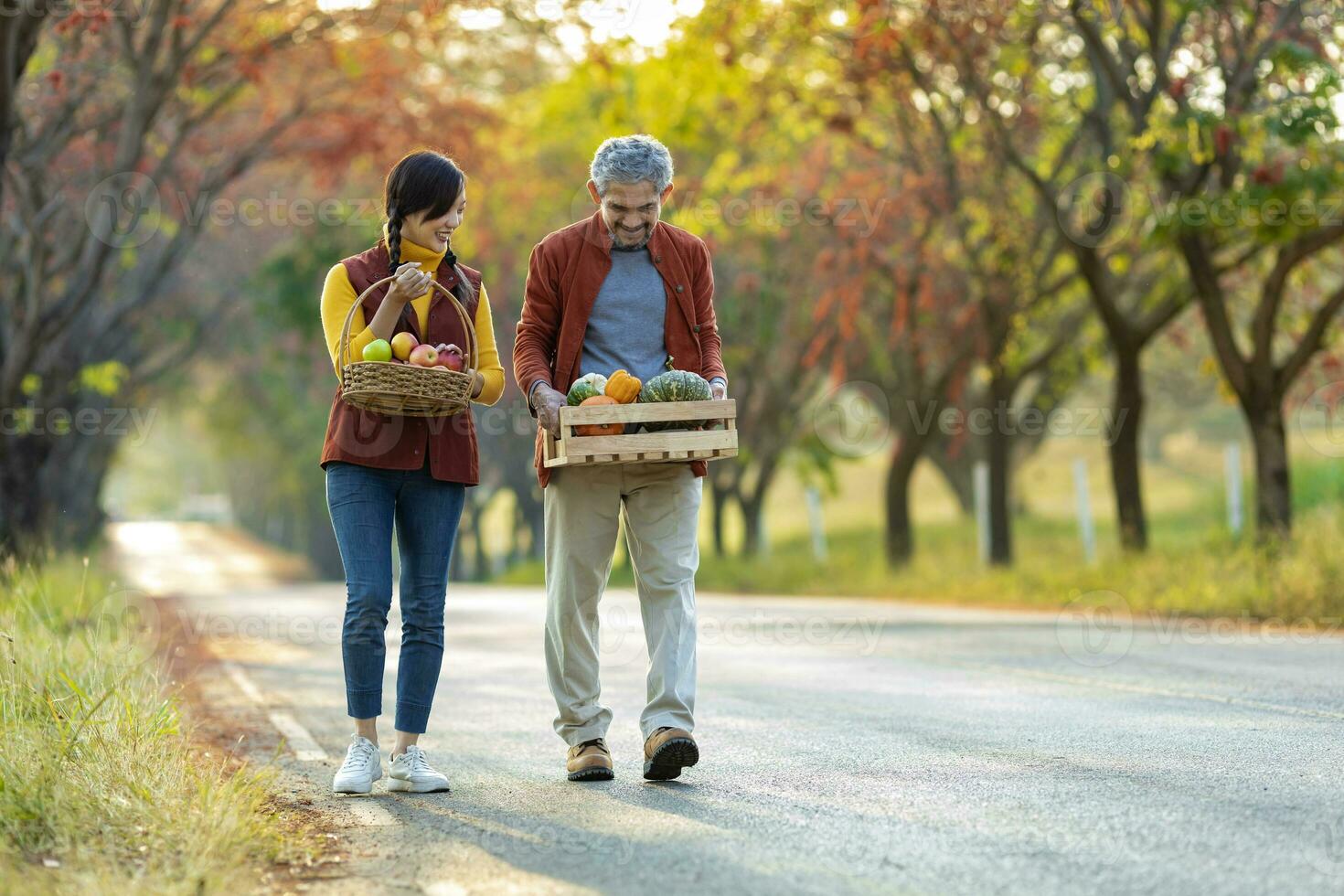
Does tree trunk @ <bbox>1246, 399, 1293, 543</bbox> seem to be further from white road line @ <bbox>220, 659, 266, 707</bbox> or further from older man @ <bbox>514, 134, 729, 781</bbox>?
older man @ <bbox>514, 134, 729, 781</bbox>

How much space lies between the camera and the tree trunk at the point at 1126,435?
21953 mm

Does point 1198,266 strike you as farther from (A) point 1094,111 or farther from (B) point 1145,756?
(B) point 1145,756

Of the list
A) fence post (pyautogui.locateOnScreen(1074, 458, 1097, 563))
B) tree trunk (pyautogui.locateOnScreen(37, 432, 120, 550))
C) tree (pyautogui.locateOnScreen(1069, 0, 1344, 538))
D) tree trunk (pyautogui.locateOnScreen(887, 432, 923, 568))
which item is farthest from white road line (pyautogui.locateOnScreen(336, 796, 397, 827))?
tree trunk (pyautogui.locateOnScreen(887, 432, 923, 568))

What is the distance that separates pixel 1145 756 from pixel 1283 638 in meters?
6.92

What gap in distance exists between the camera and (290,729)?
373 inches

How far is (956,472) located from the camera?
139 ft

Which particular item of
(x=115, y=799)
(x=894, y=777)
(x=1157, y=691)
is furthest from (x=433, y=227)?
(x=1157, y=691)

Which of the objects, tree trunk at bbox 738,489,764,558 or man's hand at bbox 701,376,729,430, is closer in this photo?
man's hand at bbox 701,376,729,430

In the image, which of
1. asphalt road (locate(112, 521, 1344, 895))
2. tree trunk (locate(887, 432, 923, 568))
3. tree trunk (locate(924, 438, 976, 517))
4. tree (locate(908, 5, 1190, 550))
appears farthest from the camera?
tree trunk (locate(924, 438, 976, 517))

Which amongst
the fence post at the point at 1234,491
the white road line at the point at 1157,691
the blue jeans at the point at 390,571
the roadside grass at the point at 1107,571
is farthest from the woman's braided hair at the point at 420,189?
the fence post at the point at 1234,491

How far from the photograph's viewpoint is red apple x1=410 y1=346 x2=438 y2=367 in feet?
21.3

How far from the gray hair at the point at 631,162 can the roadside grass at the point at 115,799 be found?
245 centimetres

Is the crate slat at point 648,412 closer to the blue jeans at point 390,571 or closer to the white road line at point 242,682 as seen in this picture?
the blue jeans at point 390,571

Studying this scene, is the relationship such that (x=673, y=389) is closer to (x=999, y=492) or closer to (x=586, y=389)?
(x=586, y=389)
